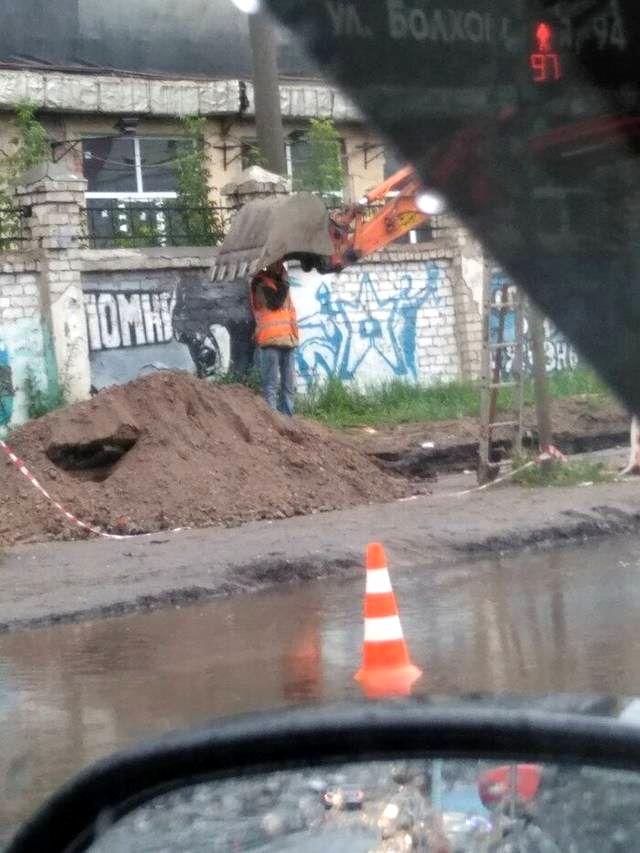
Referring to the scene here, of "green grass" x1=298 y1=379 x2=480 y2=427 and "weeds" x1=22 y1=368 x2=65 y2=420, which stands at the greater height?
"weeds" x1=22 y1=368 x2=65 y2=420

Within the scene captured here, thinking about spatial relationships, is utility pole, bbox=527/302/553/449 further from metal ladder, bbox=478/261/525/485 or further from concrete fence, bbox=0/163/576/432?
concrete fence, bbox=0/163/576/432

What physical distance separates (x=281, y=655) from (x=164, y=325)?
10.7m

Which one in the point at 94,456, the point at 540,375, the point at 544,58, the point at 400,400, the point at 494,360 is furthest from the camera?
the point at 400,400

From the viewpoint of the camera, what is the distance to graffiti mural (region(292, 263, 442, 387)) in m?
20.0

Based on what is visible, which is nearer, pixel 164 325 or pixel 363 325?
pixel 164 325

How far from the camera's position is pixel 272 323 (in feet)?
53.8

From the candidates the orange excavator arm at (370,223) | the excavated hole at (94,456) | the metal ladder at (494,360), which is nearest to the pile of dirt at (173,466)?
the excavated hole at (94,456)

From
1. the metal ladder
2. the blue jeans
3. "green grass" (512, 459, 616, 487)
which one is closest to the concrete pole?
the blue jeans

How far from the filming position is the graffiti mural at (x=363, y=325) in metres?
20.0

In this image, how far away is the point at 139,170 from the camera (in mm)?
23609

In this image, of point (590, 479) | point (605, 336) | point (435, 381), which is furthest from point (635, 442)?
point (605, 336)

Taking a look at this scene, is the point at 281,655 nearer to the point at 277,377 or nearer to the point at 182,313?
the point at 277,377

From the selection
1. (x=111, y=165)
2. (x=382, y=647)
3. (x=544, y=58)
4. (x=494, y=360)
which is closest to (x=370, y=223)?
(x=494, y=360)

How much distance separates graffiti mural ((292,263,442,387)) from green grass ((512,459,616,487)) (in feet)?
19.3
